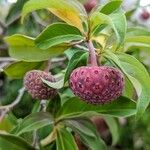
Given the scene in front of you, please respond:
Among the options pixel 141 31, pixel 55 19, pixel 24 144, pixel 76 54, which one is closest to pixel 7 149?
pixel 24 144

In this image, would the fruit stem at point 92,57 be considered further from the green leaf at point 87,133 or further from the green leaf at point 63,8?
the green leaf at point 87,133

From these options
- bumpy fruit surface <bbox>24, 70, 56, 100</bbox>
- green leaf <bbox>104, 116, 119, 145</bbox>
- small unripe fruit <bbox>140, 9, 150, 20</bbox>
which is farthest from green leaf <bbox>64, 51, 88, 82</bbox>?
Result: small unripe fruit <bbox>140, 9, 150, 20</bbox>

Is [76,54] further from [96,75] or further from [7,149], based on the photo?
[7,149]

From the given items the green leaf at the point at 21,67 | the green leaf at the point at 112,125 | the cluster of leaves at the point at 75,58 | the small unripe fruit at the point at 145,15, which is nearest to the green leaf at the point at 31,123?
the cluster of leaves at the point at 75,58

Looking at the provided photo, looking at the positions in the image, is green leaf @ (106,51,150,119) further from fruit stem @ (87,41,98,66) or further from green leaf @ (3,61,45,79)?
green leaf @ (3,61,45,79)

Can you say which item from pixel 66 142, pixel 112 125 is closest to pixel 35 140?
pixel 66 142

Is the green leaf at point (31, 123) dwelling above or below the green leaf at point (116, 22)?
below

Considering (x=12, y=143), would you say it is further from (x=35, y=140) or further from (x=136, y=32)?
(x=136, y=32)
